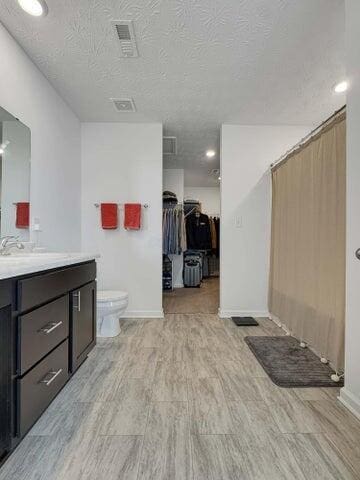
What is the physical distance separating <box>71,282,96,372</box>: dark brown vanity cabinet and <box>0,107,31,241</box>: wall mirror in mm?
690

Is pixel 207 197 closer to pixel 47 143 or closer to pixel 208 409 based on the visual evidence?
pixel 47 143

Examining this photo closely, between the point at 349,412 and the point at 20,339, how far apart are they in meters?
1.66

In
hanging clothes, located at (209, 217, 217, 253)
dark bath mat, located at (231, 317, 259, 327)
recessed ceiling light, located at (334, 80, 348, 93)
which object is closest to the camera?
recessed ceiling light, located at (334, 80, 348, 93)

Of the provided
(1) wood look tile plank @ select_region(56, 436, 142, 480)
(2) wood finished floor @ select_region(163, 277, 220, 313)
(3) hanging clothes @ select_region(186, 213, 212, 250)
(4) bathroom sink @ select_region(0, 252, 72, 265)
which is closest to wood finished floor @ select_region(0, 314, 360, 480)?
(1) wood look tile plank @ select_region(56, 436, 142, 480)

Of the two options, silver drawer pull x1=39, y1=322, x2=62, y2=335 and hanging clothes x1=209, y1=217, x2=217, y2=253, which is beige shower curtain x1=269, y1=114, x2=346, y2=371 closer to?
silver drawer pull x1=39, y1=322, x2=62, y2=335

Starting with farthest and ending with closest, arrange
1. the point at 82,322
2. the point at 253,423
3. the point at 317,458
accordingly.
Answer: the point at 82,322 → the point at 253,423 → the point at 317,458

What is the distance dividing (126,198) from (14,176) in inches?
53.7

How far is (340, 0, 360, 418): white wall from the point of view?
138 cm

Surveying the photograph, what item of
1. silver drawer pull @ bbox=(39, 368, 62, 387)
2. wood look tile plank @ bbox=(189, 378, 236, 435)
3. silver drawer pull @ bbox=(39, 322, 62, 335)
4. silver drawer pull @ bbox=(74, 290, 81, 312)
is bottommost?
wood look tile plank @ bbox=(189, 378, 236, 435)

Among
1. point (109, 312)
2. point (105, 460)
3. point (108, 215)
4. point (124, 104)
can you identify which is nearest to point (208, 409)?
point (105, 460)

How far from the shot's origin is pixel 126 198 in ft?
10.2

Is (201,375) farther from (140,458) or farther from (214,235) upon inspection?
(214,235)

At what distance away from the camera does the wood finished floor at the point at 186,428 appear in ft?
3.45

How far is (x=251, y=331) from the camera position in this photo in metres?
2.64
